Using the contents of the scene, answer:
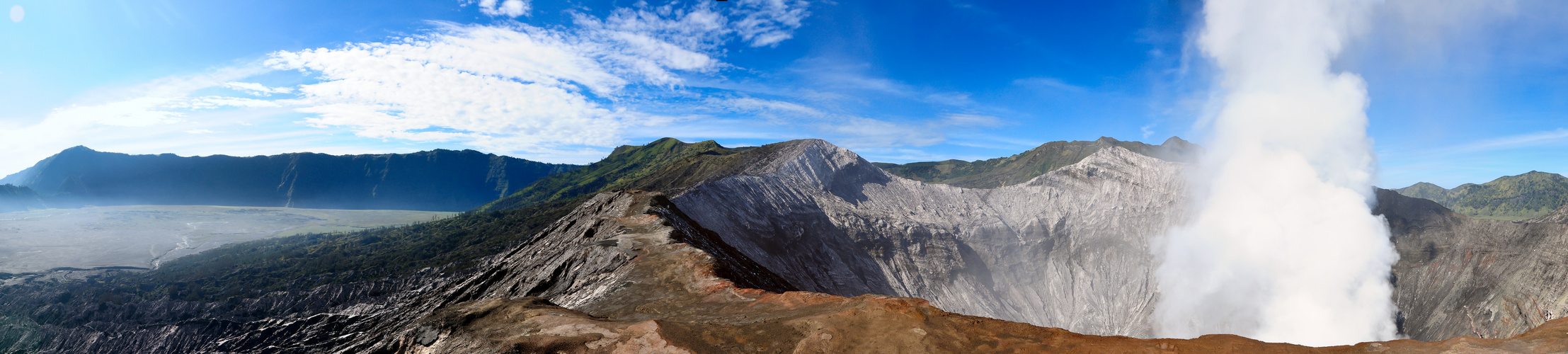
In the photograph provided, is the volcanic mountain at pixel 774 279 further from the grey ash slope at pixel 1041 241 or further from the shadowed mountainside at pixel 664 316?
the grey ash slope at pixel 1041 241

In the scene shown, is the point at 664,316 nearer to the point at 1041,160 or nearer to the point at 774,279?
the point at 774,279

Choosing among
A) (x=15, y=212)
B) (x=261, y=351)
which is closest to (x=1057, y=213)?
(x=261, y=351)

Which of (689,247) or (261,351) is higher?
(689,247)

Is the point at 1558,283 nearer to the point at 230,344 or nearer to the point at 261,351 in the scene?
the point at 261,351

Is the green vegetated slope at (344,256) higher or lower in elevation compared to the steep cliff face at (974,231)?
lower

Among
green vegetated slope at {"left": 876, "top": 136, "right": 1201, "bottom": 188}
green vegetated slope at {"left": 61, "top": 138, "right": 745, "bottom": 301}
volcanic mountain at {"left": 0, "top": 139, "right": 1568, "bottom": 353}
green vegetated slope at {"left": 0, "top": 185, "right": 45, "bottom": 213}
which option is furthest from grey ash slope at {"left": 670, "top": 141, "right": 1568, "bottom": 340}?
green vegetated slope at {"left": 0, "top": 185, "right": 45, "bottom": 213}

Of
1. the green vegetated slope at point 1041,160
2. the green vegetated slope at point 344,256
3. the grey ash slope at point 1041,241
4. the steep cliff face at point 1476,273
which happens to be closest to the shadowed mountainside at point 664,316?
the grey ash slope at point 1041,241

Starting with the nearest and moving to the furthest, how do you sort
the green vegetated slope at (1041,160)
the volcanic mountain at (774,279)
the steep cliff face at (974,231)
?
the volcanic mountain at (774,279)
the steep cliff face at (974,231)
the green vegetated slope at (1041,160)
